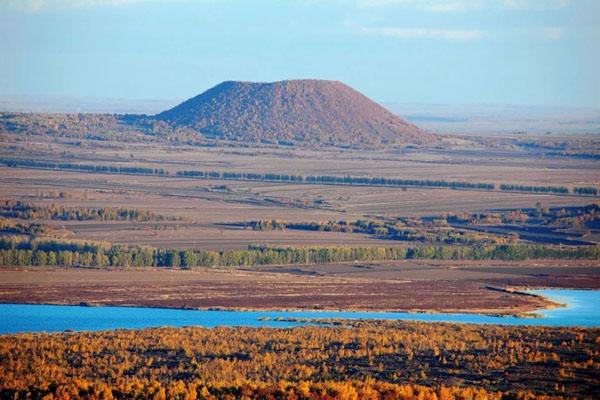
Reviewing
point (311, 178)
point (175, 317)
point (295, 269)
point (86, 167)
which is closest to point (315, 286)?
point (295, 269)

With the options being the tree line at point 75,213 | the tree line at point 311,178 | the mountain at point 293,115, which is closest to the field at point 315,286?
the tree line at point 75,213

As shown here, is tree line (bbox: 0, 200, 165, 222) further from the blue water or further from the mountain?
the mountain

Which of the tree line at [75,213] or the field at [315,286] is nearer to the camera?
the field at [315,286]

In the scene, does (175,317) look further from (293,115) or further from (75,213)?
(293,115)

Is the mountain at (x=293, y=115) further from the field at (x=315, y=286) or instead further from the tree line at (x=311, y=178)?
the field at (x=315, y=286)

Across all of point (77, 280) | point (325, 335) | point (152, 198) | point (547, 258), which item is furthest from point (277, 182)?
point (325, 335)

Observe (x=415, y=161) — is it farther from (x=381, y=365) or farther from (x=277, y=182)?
(x=381, y=365)
